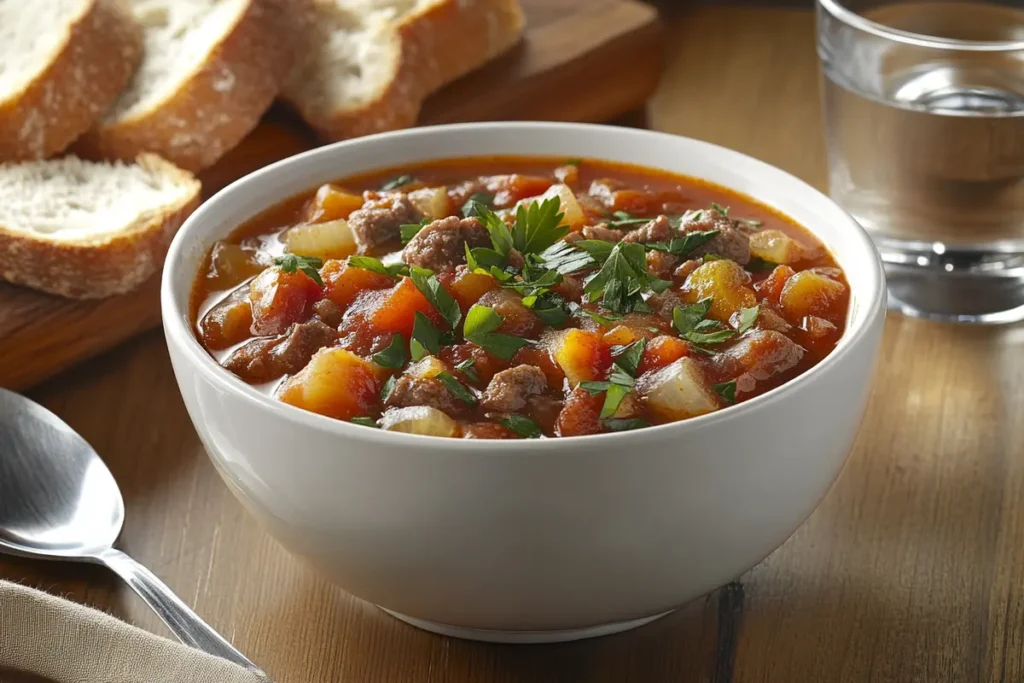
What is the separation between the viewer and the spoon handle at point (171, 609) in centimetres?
251

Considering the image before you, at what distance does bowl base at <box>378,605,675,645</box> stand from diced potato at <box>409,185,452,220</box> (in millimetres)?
1022

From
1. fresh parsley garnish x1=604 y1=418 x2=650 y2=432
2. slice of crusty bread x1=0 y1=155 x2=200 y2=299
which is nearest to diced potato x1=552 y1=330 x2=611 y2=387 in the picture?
fresh parsley garnish x1=604 y1=418 x2=650 y2=432

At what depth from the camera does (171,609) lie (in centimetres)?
265

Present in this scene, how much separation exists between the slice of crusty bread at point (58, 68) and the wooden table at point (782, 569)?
2.68ft

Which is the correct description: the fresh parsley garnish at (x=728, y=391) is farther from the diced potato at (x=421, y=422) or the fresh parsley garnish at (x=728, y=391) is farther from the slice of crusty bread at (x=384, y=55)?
the slice of crusty bread at (x=384, y=55)

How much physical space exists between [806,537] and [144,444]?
5.48ft

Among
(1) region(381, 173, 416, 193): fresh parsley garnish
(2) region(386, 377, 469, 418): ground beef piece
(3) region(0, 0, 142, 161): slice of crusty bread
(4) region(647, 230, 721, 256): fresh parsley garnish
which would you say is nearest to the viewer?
(2) region(386, 377, 469, 418): ground beef piece

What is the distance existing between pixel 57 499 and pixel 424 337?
1.05 metres

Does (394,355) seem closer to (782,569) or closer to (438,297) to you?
(438,297)

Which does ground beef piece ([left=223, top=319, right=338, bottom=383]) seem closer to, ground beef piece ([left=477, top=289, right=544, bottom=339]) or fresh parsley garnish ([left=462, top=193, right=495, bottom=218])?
ground beef piece ([left=477, top=289, right=544, bottom=339])

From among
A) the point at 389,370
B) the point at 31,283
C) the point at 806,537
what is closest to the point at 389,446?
the point at 389,370

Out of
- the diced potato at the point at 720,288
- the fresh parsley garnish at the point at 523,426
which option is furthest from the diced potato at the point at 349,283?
the diced potato at the point at 720,288

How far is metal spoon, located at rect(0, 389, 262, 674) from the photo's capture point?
9.27 ft

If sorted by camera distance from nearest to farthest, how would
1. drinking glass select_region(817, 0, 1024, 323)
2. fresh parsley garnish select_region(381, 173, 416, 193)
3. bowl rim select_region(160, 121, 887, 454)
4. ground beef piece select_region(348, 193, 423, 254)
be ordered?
1. bowl rim select_region(160, 121, 887, 454)
2. ground beef piece select_region(348, 193, 423, 254)
3. fresh parsley garnish select_region(381, 173, 416, 193)
4. drinking glass select_region(817, 0, 1024, 323)
